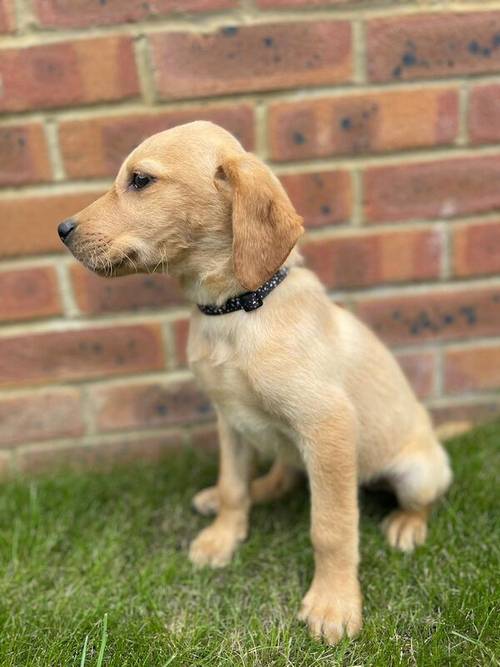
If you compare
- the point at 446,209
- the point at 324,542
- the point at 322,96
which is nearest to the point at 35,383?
the point at 324,542

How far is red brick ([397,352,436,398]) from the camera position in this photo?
8.00 feet

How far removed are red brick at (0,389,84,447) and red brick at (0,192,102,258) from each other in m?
0.54

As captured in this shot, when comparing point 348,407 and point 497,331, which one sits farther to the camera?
point 497,331

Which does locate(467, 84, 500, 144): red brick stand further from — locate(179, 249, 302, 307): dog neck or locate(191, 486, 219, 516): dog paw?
locate(191, 486, 219, 516): dog paw

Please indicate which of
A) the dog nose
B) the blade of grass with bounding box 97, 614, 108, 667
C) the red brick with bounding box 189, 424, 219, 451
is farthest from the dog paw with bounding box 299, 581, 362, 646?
the dog nose

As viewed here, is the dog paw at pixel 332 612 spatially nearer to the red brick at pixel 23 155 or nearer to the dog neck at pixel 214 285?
the dog neck at pixel 214 285

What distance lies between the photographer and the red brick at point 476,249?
7.51 ft

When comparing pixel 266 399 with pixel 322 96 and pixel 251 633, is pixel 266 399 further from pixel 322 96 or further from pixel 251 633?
pixel 322 96

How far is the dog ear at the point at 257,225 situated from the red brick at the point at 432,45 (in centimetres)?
83

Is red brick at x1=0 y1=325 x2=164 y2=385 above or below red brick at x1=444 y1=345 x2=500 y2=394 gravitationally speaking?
above

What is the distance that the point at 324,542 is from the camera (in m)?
1.69

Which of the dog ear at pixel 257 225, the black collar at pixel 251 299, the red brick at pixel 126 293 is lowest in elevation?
the red brick at pixel 126 293

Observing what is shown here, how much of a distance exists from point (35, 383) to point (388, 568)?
136 cm

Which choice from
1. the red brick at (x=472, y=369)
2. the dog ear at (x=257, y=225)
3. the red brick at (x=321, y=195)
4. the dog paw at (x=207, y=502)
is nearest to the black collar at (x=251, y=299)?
the dog ear at (x=257, y=225)
